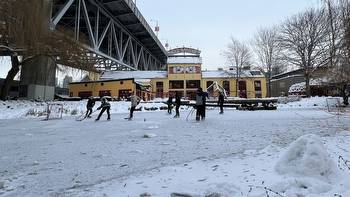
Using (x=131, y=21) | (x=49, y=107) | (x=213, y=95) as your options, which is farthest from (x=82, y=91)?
(x=49, y=107)

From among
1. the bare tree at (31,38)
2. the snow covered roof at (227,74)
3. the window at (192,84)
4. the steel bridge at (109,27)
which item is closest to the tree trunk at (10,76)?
the bare tree at (31,38)

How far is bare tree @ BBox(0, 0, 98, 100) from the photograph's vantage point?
2011 cm

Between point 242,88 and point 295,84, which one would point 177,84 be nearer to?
point 242,88

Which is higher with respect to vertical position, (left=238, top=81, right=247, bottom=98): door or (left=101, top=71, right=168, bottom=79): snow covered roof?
(left=101, top=71, right=168, bottom=79): snow covered roof

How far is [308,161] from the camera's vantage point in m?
4.18

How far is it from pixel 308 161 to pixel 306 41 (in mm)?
37689

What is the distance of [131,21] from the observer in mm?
54594

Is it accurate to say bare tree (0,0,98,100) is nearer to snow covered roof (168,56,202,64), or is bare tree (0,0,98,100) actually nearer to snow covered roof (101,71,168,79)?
snow covered roof (101,71,168,79)

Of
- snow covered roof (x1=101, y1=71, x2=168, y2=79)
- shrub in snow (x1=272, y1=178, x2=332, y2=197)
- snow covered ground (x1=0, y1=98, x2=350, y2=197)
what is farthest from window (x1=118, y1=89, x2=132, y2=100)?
shrub in snow (x1=272, y1=178, x2=332, y2=197)

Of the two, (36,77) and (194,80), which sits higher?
(194,80)

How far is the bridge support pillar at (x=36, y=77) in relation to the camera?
29.1 meters

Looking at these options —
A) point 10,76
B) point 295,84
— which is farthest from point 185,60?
point 10,76

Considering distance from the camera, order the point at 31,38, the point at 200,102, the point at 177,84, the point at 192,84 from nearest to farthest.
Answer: the point at 200,102 → the point at 31,38 → the point at 177,84 → the point at 192,84

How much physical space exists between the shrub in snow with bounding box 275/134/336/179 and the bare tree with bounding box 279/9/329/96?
3426 centimetres
